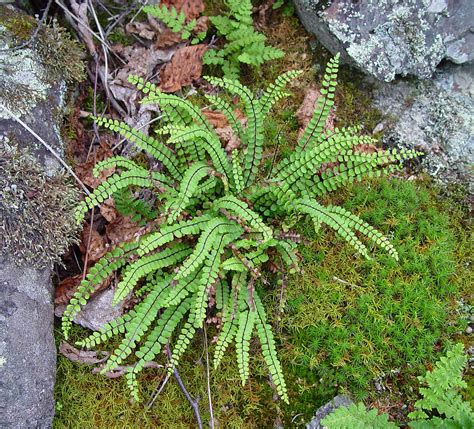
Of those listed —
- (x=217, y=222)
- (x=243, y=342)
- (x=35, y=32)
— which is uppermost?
(x=217, y=222)

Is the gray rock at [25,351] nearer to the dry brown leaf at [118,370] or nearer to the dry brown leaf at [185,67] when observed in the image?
the dry brown leaf at [118,370]

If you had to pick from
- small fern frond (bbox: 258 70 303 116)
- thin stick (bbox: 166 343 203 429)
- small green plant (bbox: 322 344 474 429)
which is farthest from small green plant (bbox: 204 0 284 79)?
small green plant (bbox: 322 344 474 429)

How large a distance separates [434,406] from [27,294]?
338 cm

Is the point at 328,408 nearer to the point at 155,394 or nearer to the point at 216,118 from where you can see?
the point at 155,394

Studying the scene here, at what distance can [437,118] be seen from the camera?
5.00 m

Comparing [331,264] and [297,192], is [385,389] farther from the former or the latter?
[297,192]

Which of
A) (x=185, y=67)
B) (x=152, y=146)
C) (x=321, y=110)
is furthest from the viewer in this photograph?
(x=185, y=67)

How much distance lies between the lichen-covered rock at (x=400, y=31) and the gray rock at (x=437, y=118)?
24cm

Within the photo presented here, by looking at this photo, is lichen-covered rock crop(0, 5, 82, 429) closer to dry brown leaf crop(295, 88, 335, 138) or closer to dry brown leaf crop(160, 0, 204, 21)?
dry brown leaf crop(160, 0, 204, 21)

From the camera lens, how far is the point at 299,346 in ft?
14.8

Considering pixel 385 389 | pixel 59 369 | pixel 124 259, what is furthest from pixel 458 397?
pixel 59 369

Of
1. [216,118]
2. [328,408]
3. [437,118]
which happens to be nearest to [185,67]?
[216,118]

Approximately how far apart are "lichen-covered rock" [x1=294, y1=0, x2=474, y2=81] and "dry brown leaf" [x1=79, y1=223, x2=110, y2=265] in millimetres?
2875

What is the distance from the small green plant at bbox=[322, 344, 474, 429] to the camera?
3.83 meters
